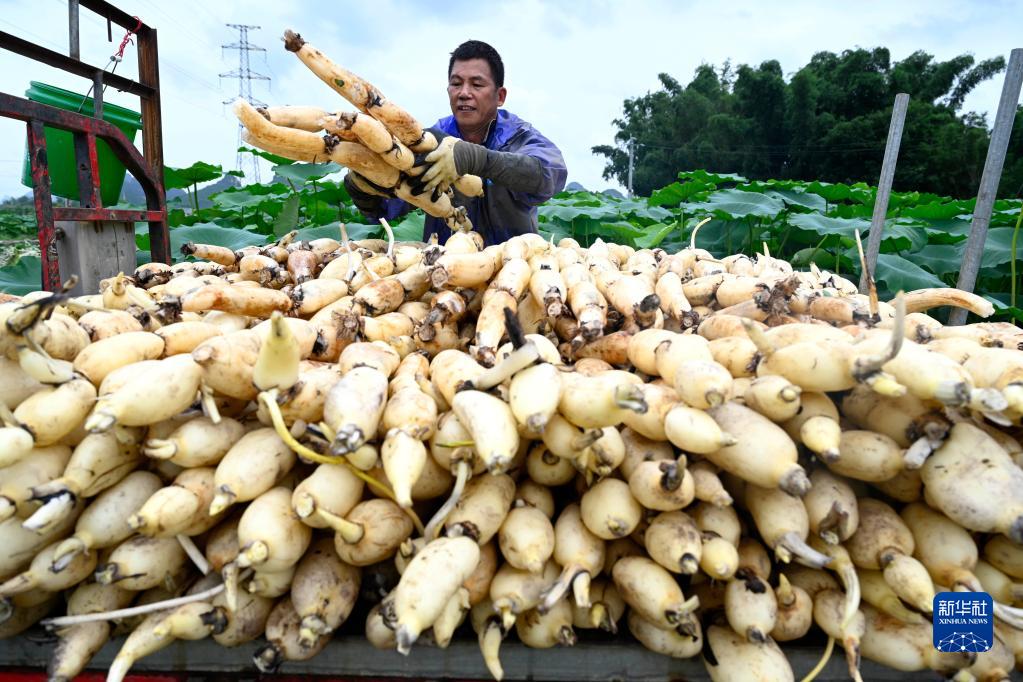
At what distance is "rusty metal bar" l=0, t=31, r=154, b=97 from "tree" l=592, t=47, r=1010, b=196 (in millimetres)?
28817

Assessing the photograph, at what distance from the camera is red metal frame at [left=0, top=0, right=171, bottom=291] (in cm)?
229

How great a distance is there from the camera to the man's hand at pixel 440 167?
2244mm

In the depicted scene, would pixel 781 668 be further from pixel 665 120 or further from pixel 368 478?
pixel 665 120

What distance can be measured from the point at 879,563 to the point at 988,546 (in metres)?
0.29

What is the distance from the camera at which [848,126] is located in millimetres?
28547

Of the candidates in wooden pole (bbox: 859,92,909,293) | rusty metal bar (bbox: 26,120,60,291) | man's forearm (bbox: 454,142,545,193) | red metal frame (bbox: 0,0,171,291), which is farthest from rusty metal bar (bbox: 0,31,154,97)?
wooden pole (bbox: 859,92,909,293)

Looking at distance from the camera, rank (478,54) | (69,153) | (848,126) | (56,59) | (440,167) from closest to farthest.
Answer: (440,167)
(69,153)
(56,59)
(478,54)
(848,126)

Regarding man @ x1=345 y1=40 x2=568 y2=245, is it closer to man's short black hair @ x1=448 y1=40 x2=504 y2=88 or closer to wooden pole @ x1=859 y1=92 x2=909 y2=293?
man's short black hair @ x1=448 y1=40 x2=504 y2=88

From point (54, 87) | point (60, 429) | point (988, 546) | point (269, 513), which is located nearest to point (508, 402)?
point (269, 513)

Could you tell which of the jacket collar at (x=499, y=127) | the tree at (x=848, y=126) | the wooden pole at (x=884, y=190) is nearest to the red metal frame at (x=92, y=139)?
the jacket collar at (x=499, y=127)

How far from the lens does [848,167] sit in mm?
28656

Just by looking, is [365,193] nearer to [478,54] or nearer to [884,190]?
[478,54]

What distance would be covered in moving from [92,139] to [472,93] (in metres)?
2.19

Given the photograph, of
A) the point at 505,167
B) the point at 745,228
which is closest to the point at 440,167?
the point at 505,167
